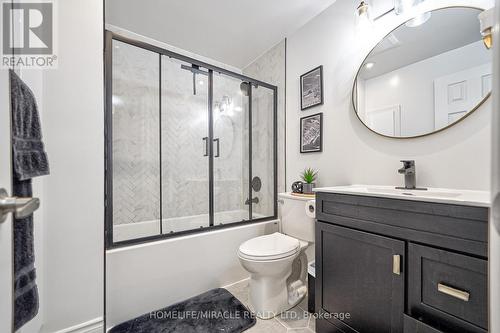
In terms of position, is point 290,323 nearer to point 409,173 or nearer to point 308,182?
point 308,182

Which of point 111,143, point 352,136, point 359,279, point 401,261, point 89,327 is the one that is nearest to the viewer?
point 401,261

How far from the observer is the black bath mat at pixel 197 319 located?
4.36ft

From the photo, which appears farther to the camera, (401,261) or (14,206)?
Result: (401,261)

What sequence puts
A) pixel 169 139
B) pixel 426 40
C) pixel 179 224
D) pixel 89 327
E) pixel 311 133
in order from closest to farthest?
pixel 89 327, pixel 426 40, pixel 311 133, pixel 179 224, pixel 169 139

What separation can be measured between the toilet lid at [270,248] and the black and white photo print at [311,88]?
122cm

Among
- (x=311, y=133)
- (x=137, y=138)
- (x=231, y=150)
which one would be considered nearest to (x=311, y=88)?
(x=311, y=133)

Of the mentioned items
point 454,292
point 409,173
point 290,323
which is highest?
point 409,173

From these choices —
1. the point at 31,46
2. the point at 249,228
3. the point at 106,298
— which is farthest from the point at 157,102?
the point at 106,298

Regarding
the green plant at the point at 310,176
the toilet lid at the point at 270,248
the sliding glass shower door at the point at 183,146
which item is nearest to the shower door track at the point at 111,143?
the sliding glass shower door at the point at 183,146

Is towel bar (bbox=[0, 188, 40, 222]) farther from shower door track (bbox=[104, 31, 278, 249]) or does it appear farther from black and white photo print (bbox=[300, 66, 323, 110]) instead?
black and white photo print (bbox=[300, 66, 323, 110])

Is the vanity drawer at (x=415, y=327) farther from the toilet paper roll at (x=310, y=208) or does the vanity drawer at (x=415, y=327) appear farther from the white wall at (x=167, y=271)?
the white wall at (x=167, y=271)

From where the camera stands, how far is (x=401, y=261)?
953 mm

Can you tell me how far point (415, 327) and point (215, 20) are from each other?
256 centimetres

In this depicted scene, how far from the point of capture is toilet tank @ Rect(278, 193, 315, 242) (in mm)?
1605
